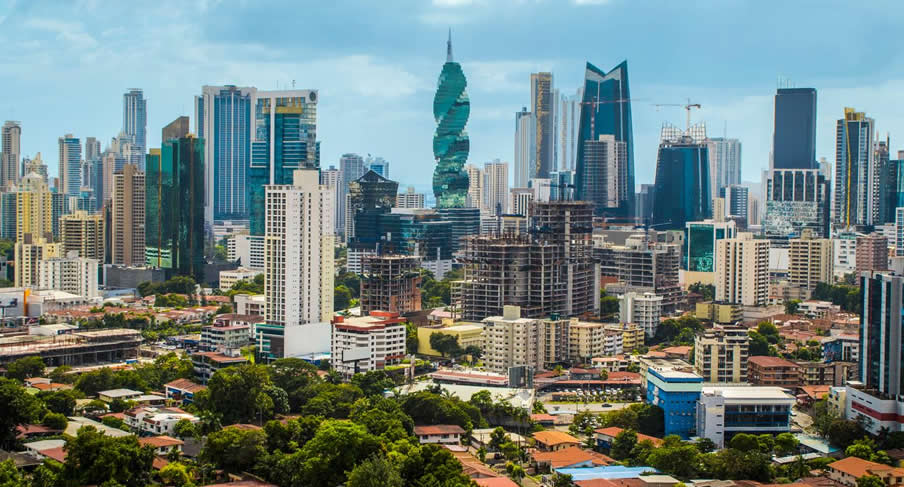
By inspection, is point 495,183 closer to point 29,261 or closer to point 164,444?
point 29,261

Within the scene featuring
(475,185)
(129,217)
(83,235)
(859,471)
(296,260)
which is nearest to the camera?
(859,471)

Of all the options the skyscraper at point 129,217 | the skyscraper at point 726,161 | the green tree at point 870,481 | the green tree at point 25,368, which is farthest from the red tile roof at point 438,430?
the skyscraper at point 726,161

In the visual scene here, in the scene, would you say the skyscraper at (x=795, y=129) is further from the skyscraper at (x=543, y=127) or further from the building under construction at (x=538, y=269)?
the building under construction at (x=538, y=269)

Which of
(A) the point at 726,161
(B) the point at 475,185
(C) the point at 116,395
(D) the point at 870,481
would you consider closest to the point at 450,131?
(B) the point at 475,185

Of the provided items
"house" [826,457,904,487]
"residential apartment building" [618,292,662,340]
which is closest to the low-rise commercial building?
"house" [826,457,904,487]

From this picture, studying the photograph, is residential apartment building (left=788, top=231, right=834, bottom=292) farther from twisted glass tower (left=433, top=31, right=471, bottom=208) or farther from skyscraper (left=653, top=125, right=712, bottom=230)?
skyscraper (left=653, top=125, right=712, bottom=230)

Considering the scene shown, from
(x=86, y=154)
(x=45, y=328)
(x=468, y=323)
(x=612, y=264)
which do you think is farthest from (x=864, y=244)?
(x=86, y=154)

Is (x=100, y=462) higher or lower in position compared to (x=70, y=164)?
lower
